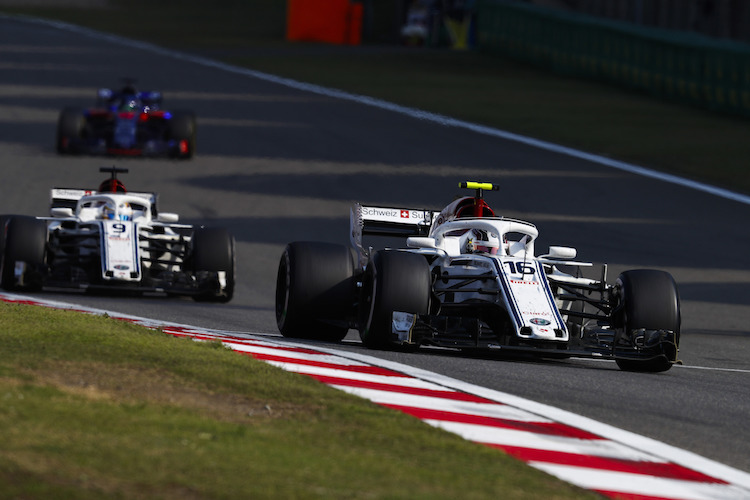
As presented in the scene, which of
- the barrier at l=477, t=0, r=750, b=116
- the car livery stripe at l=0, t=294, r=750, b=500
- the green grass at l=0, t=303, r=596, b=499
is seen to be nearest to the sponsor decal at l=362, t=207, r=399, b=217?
the car livery stripe at l=0, t=294, r=750, b=500

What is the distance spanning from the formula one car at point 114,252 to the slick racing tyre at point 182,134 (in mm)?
12209

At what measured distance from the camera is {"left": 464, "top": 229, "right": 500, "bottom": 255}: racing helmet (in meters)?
13.9

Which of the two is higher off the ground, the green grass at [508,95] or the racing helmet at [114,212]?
the green grass at [508,95]

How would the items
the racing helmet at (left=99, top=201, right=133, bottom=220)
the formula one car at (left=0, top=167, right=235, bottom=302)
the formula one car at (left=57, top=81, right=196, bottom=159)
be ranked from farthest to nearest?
the formula one car at (left=57, top=81, right=196, bottom=159) < the racing helmet at (left=99, top=201, right=133, bottom=220) < the formula one car at (left=0, top=167, right=235, bottom=302)

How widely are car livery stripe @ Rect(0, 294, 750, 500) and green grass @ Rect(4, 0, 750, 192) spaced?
2043 centimetres

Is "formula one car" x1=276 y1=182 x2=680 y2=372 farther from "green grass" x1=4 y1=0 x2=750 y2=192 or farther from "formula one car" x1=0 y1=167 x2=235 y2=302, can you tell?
"green grass" x1=4 y1=0 x2=750 y2=192

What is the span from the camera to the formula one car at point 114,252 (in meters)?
17.7

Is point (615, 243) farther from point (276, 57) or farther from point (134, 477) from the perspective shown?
point (276, 57)

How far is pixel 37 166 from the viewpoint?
30.6 metres

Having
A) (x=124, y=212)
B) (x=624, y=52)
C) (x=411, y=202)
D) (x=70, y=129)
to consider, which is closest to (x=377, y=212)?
(x=124, y=212)

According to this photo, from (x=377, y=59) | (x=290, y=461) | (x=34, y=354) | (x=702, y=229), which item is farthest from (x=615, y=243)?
(x=377, y=59)

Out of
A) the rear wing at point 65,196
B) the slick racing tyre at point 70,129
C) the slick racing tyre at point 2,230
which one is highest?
the slick racing tyre at point 70,129

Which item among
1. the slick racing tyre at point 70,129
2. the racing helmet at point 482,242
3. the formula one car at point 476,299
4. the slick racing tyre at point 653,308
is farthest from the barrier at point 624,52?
the slick racing tyre at point 653,308

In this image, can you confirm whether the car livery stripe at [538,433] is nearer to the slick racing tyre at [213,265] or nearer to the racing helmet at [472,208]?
the racing helmet at [472,208]
